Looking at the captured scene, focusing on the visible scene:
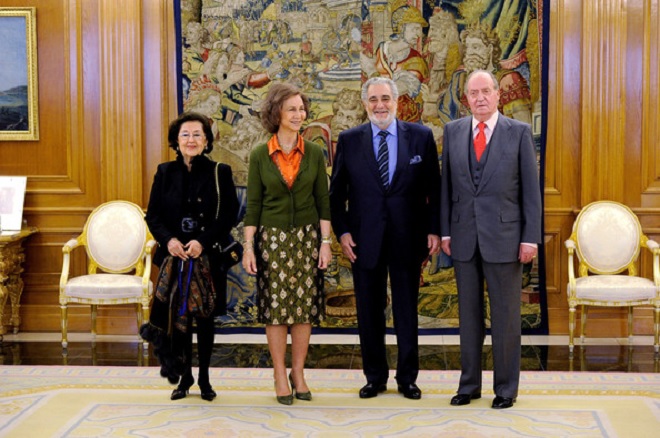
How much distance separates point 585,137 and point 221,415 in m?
3.75

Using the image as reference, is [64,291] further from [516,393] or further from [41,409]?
[516,393]

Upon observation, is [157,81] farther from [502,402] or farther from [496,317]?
[502,402]

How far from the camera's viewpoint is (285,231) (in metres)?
4.99

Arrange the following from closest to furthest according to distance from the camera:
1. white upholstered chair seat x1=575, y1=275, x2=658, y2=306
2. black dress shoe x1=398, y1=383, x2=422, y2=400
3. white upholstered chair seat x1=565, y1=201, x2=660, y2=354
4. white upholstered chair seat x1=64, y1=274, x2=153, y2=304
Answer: black dress shoe x1=398, y1=383, x2=422, y2=400
white upholstered chair seat x1=575, y1=275, x2=658, y2=306
white upholstered chair seat x1=64, y1=274, x2=153, y2=304
white upholstered chair seat x1=565, y1=201, x2=660, y2=354

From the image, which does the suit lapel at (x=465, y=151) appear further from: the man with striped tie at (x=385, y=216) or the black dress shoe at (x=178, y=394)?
the black dress shoe at (x=178, y=394)

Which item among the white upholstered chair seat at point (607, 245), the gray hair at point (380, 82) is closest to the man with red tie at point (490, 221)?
the gray hair at point (380, 82)

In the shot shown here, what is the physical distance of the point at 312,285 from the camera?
502 cm

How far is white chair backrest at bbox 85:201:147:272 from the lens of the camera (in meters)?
7.09

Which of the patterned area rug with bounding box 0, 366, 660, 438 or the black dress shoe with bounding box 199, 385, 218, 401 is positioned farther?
the black dress shoe with bounding box 199, 385, 218, 401

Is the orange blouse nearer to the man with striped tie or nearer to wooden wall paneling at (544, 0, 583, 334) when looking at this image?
the man with striped tie

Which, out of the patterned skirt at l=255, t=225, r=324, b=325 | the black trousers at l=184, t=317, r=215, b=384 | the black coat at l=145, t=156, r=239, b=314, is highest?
the black coat at l=145, t=156, r=239, b=314

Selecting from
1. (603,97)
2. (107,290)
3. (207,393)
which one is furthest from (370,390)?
(603,97)

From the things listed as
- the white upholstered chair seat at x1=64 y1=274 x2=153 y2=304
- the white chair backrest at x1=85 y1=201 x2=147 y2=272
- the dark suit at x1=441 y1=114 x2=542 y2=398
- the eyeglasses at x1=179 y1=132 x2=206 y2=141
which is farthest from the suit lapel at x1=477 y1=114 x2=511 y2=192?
the white chair backrest at x1=85 y1=201 x2=147 y2=272

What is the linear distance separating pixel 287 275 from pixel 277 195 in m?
0.43
